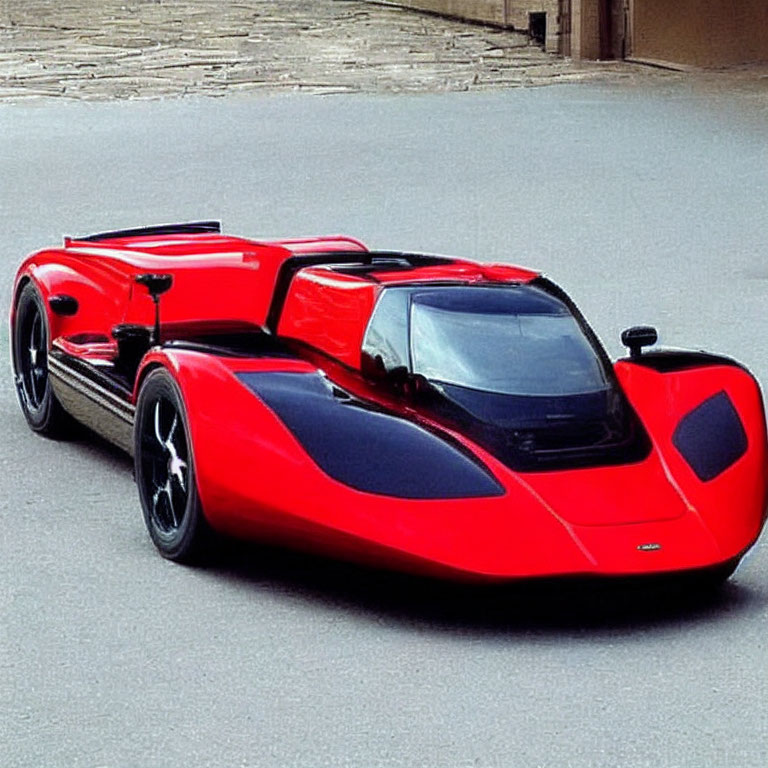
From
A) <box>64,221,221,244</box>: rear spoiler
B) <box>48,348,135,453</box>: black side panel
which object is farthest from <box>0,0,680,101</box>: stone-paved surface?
<box>48,348,135,453</box>: black side panel

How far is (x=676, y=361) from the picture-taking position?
272 inches

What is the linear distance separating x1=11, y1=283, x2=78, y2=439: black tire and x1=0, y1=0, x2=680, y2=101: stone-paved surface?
13.3 meters

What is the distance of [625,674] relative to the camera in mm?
5438

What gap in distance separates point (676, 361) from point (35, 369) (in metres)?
3.09

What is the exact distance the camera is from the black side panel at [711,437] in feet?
20.5

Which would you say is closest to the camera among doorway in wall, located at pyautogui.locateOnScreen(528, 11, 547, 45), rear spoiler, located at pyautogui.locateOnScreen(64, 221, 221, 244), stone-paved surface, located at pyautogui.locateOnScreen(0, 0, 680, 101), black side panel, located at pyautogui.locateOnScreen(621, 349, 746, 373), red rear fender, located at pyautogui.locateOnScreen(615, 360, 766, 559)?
red rear fender, located at pyautogui.locateOnScreen(615, 360, 766, 559)

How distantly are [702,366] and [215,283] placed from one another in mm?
2178

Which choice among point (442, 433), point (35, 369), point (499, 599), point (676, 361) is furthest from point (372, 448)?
point (35, 369)

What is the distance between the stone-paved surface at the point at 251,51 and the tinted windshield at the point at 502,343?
15.8 meters

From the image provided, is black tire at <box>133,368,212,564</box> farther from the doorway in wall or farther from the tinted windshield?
the doorway in wall

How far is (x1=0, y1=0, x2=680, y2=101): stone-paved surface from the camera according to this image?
2267 cm

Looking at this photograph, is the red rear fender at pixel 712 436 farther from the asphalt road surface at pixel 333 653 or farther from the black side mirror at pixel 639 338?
the asphalt road surface at pixel 333 653

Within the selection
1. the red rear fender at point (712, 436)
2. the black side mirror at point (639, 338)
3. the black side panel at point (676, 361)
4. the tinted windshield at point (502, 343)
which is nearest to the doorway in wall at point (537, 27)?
the black side mirror at point (639, 338)

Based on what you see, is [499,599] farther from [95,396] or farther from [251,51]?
[251,51]
